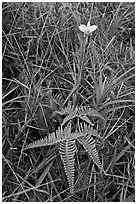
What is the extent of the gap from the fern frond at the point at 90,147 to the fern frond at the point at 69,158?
0.04m

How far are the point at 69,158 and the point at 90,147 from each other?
76 mm

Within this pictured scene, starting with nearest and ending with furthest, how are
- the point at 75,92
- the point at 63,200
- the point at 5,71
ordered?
the point at 63,200, the point at 75,92, the point at 5,71

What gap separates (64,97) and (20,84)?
0.57 ft

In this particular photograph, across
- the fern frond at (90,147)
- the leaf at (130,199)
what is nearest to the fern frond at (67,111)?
the fern frond at (90,147)

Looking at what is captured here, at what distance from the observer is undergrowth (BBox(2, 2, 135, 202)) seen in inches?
42.3

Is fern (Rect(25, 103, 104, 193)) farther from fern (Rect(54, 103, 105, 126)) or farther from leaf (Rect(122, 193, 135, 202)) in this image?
leaf (Rect(122, 193, 135, 202))

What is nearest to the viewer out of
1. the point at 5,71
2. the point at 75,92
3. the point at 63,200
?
the point at 63,200

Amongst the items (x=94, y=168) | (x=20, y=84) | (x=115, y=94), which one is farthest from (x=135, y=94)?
(x=20, y=84)

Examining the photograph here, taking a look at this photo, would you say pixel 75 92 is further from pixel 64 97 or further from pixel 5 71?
pixel 5 71

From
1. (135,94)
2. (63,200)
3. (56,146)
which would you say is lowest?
(63,200)

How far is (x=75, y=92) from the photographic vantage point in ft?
4.02

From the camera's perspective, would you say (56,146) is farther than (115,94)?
No

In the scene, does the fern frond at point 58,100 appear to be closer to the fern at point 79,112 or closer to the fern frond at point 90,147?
the fern at point 79,112

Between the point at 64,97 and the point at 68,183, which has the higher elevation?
the point at 64,97
